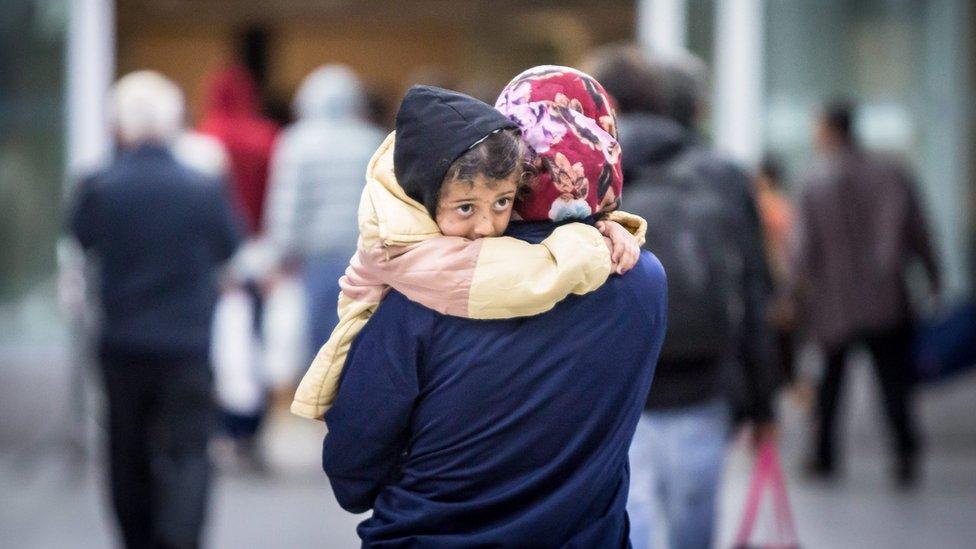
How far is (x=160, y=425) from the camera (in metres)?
5.78

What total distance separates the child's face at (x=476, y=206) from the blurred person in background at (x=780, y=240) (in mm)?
6970

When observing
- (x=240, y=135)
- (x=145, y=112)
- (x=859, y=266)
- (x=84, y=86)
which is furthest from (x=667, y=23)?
(x=145, y=112)

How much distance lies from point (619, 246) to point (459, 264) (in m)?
0.33

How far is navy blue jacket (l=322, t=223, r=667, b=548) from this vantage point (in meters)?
2.60

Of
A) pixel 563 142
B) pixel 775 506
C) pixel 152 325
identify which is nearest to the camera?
pixel 563 142

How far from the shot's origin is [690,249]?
4.38 metres

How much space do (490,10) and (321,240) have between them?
8379mm

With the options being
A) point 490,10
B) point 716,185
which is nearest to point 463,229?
Answer: point 716,185

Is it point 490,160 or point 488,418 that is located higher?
point 490,160

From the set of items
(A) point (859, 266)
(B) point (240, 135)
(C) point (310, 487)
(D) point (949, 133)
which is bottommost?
(C) point (310, 487)

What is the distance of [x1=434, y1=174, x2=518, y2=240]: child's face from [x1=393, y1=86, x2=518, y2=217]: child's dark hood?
0.07 ft

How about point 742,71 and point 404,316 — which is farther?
point 742,71

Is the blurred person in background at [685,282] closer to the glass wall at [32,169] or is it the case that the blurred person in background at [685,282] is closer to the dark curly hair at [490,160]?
the dark curly hair at [490,160]

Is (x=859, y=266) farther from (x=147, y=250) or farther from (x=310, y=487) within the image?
(x=147, y=250)
